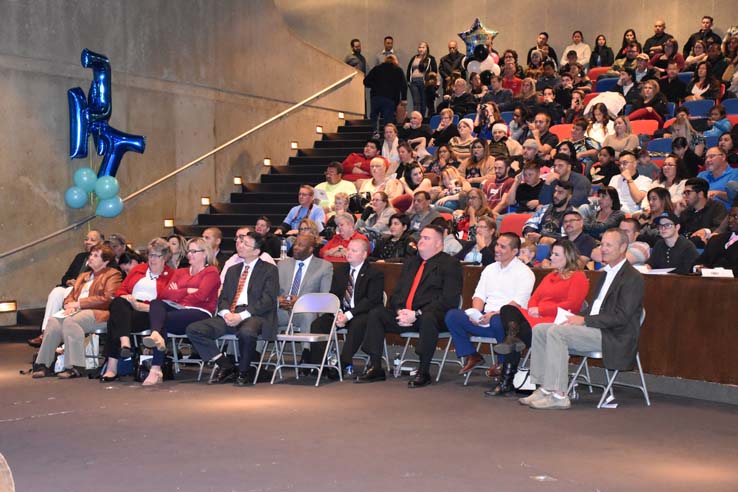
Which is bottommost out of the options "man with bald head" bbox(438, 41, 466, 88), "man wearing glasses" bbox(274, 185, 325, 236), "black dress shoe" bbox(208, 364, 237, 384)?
"black dress shoe" bbox(208, 364, 237, 384)

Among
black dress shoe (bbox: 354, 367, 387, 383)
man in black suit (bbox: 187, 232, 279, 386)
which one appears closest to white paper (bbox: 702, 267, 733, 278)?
black dress shoe (bbox: 354, 367, 387, 383)

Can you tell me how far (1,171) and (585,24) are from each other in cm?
1082

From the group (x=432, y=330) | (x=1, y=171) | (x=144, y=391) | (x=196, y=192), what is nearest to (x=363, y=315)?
(x=432, y=330)

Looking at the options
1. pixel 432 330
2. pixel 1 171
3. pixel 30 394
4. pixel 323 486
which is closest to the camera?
pixel 323 486

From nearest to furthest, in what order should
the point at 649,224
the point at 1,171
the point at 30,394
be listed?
the point at 30,394
the point at 649,224
the point at 1,171

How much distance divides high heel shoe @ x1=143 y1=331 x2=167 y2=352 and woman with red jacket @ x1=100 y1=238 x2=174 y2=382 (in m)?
0.23

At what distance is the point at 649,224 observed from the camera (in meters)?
8.74

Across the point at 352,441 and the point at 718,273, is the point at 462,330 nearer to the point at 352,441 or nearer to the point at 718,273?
the point at 718,273

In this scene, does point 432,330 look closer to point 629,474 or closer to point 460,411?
point 460,411

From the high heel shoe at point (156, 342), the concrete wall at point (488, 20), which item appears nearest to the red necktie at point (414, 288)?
the high heel shoe at point (156, 342)

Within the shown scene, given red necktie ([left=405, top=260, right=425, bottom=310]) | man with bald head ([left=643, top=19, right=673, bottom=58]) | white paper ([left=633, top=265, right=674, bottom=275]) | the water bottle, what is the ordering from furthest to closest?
1. man with bald head ([left=643, top=19, right=673, bottom=58])
2. the water bottle
3. red necktie ([left=405, top=260, right=425, bottom=310])
4. white paper ([left=633, top=265, right=674, bottom=275])

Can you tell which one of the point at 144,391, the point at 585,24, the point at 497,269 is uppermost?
the point at 585,24

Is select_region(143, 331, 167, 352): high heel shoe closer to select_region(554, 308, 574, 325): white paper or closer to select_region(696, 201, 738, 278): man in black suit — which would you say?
select_region(554, 308, 574, 325): white paper

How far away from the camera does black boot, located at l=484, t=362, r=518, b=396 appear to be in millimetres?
7285
